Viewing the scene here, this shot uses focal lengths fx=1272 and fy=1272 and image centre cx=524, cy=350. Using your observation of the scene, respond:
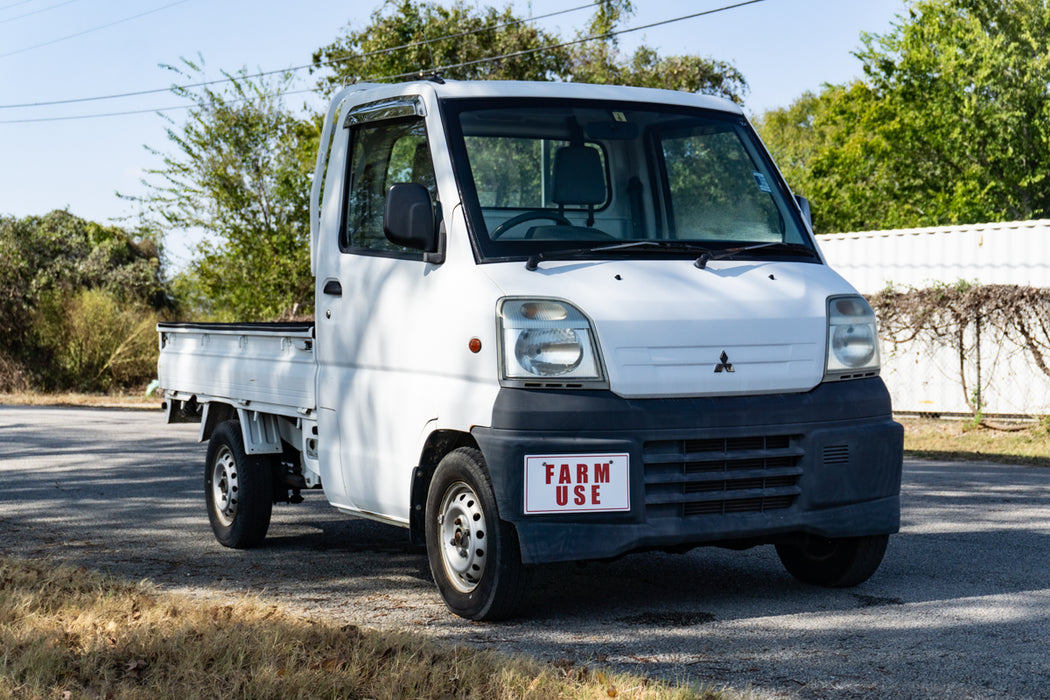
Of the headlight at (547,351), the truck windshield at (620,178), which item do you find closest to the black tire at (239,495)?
the truck windshield at (620,178)

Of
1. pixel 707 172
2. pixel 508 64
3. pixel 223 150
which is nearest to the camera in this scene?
pixel 707 172

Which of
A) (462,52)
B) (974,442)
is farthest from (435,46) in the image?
(974,442)

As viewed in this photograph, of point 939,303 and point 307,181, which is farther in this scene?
point 307,181

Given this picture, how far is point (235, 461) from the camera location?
7.66 metres

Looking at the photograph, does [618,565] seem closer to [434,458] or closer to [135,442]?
[434,458]

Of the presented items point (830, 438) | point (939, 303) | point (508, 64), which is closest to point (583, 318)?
point (830, 438)

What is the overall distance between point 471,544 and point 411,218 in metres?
1.43

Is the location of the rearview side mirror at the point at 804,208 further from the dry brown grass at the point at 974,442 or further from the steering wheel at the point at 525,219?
the dry brown grass at the point at 974,442

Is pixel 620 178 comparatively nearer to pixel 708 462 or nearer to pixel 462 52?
pixel 708 462

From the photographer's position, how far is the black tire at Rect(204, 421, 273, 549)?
24.8 ft

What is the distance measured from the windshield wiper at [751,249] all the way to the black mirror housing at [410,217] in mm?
1185

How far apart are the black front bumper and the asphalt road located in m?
0.40

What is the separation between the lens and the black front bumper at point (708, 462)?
5.04 m

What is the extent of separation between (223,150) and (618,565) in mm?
26380
